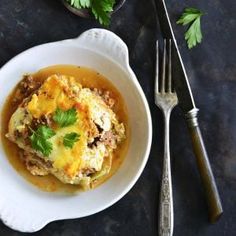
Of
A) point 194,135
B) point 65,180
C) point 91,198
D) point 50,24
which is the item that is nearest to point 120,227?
point 91,198

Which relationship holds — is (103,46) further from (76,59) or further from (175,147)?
(175,147)

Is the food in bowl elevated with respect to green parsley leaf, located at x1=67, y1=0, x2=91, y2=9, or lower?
lower

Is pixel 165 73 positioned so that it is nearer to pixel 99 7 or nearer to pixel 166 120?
pixel 166 120

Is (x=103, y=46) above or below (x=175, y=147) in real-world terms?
above

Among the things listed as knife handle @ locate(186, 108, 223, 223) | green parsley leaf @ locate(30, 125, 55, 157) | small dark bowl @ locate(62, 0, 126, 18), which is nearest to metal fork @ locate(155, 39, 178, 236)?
knife handle @ locate(186, 108, 223, 223)

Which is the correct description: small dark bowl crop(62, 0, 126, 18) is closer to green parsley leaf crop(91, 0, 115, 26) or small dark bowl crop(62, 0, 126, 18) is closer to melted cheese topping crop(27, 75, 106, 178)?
green parsley leaf crop(91, 0, 115, 26)

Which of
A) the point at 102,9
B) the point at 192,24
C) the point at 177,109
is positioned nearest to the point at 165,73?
the point at 177,109
